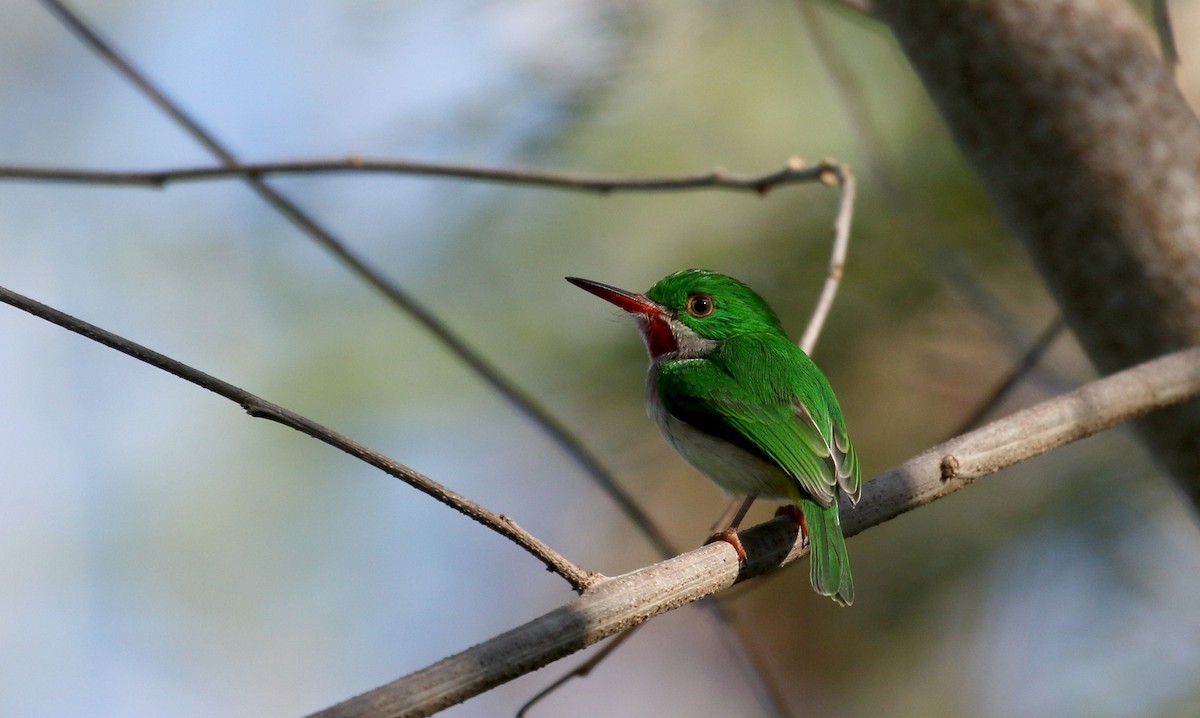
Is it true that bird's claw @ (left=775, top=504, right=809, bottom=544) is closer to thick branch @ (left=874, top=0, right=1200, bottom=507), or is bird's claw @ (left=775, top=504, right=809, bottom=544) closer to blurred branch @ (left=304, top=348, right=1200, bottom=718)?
blurred branch @ (left=304, top=348, right=1200, bottom=718)

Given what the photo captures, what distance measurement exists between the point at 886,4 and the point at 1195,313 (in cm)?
117

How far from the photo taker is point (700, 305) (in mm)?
3539

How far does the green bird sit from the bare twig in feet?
0.57

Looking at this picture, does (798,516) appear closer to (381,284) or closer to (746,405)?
(746,405)

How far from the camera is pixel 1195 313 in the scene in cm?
299

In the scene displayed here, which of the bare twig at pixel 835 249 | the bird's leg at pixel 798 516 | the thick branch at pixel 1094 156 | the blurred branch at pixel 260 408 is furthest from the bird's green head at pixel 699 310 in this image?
the blurred branch at pixel 260 408

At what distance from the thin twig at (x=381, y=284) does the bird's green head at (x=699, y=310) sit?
24.6 inches

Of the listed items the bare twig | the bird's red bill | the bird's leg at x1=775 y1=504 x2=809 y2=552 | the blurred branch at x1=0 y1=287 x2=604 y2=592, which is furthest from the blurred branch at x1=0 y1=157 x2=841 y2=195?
the blurred branch at x1=0 y1=287 x2=604 y2=592

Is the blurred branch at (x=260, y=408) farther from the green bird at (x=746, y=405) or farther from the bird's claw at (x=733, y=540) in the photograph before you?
the green bird at (x=746, y=405)

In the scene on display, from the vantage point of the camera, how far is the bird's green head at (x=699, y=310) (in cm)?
350

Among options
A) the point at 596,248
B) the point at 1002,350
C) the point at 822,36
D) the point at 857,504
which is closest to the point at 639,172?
the point at 596,248

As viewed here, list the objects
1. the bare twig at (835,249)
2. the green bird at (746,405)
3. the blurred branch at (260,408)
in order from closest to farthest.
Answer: the blurred branch at (260,408) → the green bird at (746,405) → the bare twig at (835,249)

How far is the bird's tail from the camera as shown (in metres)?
2.52

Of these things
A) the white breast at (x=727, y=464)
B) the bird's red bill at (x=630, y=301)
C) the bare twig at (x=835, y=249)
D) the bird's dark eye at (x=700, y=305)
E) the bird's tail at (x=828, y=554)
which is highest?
the bird's red bill at (x=630, y=301)
